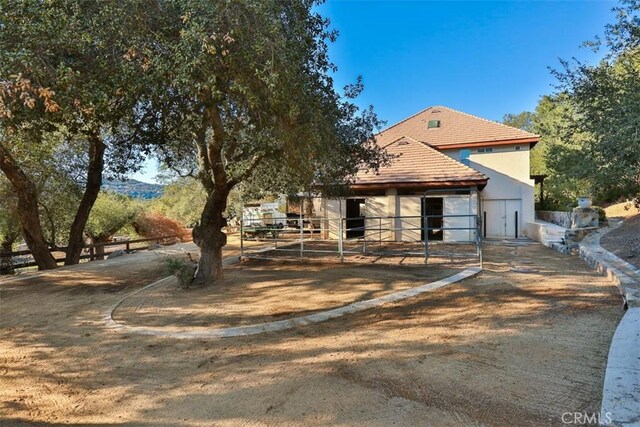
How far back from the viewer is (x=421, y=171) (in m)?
15.8

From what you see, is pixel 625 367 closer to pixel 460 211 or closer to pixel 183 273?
pixel 183 273

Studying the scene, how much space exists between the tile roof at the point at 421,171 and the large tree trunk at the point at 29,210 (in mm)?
11541

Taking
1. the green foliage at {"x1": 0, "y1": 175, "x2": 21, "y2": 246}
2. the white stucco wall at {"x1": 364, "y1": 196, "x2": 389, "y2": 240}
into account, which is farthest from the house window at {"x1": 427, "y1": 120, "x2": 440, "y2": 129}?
the green foliage at {"x1": 0, "y1": 175, "x2": 21, "y2": 246}

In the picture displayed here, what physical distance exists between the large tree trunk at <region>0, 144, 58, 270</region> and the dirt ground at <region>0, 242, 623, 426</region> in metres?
6.37

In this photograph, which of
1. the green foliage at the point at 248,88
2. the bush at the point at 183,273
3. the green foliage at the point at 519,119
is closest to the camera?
the green foliage at the point at 248,88

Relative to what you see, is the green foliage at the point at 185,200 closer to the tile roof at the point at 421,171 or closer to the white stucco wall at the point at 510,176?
the tile roof at the point at 421,171

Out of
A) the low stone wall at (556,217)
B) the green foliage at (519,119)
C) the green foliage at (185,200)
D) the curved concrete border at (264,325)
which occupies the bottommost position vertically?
the curved concrete border at (264,325)

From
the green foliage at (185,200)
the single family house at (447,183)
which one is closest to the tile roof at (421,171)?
the single family house at (447,183)

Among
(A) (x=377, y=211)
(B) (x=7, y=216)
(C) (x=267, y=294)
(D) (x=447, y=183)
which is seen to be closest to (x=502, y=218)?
(D) (x=447, y=183)

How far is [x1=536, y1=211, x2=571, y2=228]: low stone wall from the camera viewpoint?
60.6 ft

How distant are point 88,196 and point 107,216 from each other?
33.2 feet

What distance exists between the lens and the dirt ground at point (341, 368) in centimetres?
288

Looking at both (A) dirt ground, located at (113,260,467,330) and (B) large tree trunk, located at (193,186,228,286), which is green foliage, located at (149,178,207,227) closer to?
(A) dirt ground, located at (113,260,467,330)

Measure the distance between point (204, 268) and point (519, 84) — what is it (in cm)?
1491
